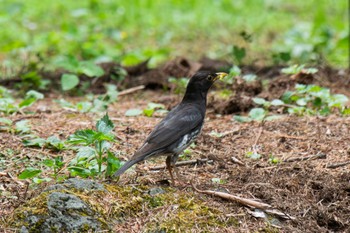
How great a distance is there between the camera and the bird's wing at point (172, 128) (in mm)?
5359

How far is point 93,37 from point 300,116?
4.51 metres

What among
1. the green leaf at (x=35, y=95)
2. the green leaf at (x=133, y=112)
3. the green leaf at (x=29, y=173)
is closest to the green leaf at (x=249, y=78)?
the green leaf at (x=133, y=112)

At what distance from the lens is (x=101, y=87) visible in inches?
354

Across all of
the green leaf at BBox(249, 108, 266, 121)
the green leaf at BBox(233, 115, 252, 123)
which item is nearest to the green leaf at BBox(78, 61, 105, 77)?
the green leaf at BBox(233, 115, 252, 123)

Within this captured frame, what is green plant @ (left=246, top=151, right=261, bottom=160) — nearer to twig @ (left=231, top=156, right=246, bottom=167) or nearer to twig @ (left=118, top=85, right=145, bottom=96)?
twig @ (left=231, top=156, right=246, bottom=167)

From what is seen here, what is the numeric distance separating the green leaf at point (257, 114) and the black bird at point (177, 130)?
101 cm

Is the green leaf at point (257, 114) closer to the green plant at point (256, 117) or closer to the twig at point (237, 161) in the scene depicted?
the green plant at point (256, 117)

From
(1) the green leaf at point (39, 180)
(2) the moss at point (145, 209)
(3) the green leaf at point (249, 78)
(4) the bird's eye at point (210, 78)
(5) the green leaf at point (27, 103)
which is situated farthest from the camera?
(3) the green leaf at point (249, 78)

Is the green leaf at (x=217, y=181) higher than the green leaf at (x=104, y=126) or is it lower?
lower

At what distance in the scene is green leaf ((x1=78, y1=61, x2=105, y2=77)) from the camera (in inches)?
335

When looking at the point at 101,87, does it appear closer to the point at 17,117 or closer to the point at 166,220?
the point at 17,117

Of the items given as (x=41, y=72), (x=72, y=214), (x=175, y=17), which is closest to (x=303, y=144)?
(x=72, y=214)

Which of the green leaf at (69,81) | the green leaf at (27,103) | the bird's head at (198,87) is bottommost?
the green leaf at (69,81)

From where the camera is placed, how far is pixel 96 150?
17.1 feet
